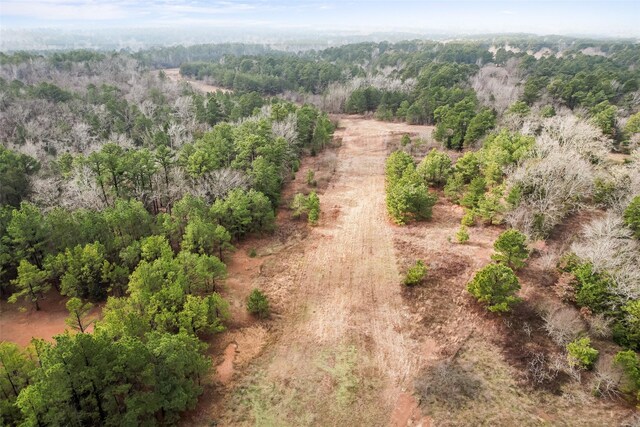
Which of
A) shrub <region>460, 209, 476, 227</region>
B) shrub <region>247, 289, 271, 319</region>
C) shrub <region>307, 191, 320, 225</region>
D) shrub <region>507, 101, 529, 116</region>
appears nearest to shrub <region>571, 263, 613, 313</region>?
shrub <region>460, 209, 476, 227</region>

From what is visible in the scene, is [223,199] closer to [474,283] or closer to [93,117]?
[474,283]

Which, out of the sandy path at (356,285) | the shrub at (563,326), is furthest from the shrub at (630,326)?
the sandy path at (356,285)

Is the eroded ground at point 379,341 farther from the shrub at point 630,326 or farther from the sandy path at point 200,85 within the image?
the sandy path at point 200,85

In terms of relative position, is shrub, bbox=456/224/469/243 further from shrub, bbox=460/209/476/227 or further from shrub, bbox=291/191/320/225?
shrub, bbox=291/191/320/225

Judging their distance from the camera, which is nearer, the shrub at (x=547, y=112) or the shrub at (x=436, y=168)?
the shrub at (x=436, y=168)

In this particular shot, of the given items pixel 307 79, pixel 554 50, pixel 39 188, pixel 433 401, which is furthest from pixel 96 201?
pixel 554 50

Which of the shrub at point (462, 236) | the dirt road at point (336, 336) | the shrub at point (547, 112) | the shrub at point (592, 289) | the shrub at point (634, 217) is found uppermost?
the shrub at point (547, 112)

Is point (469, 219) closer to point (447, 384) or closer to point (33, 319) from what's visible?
point (447, 384)
